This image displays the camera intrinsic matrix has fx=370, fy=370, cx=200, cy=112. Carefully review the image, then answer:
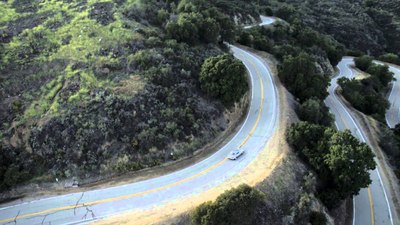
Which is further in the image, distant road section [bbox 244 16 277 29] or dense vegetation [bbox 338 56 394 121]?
distant road section [bbox 244 16 277 29]

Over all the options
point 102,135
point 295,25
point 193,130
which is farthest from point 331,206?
point 295,25

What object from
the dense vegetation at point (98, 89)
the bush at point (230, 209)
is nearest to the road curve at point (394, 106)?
the dense vegetation at point (98, 89)

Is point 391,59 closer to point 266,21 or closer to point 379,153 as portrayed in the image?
point 266,21

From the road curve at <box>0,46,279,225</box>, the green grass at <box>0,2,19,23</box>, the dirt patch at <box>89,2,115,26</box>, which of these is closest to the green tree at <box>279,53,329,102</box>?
the road curve at <box>0,46,279,225</box>

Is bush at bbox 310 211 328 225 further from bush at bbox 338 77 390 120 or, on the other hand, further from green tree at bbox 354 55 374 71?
green tree at bbox 354 55 374 71

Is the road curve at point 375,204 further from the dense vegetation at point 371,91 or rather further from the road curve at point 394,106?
the road curve at point 394,106

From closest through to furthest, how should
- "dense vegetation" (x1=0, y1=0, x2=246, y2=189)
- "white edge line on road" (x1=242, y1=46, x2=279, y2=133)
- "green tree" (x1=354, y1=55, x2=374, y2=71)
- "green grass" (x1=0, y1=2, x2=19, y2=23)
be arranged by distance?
"dense vegetation" (x1=0, y1=0, x2=246, y2=189) → "white edge line on road" (x1=242, y1=46, x2=279, y2=133) → "green grass" (x1=0, y1=2, x2=19, y2=23) → "green tree" (x1=354, y1=55, x2=374, y2=71)
